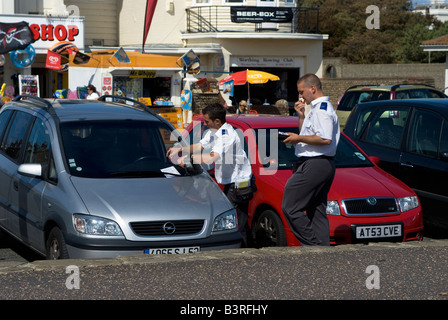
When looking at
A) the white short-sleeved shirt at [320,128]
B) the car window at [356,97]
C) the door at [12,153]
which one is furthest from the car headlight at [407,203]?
the car window at [356,97]

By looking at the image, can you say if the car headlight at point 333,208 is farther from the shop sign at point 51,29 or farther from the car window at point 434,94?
the shop sign at point 51,29

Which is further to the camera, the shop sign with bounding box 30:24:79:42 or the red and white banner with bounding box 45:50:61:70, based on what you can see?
the shop sign with bounding box 30:24:79:42

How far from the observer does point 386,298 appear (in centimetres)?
561

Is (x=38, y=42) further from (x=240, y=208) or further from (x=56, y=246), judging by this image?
(x=56, y=246)

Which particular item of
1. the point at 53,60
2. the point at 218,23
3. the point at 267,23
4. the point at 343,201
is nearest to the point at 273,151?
the point at 343,201

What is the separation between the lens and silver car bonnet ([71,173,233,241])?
6.82 m

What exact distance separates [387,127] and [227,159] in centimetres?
331

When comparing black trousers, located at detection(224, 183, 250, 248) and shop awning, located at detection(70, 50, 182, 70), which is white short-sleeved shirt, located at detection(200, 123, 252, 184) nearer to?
black trousers, located at detection(224, 183, 250, 248)

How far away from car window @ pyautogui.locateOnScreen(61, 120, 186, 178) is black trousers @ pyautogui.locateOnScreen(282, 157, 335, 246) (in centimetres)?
128

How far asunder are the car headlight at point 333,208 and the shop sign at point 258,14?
25241mm

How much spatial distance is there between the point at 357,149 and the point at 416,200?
4.19ft

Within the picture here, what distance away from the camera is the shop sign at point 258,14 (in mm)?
32562

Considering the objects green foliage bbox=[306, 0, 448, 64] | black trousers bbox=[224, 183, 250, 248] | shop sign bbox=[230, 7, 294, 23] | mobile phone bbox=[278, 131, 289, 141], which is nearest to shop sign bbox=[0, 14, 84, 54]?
shop sign bbox=[230, 7, 294, 23]
